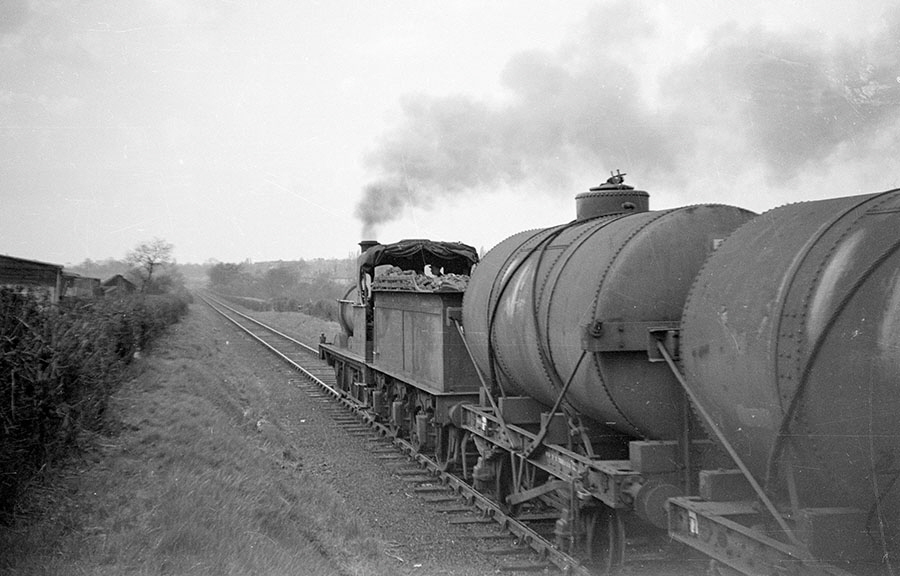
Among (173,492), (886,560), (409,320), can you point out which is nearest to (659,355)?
(886,560)

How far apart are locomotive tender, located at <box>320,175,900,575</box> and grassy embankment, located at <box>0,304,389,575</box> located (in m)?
2.18

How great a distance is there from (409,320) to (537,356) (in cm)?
538

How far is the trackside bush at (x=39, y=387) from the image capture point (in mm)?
5504

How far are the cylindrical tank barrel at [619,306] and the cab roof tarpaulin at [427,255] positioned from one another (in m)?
7.10

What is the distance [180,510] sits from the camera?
648 centimetres

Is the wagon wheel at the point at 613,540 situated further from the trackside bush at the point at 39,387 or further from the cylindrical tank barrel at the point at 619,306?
the trackside bush at the point at 39,387

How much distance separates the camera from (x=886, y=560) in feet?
11.6

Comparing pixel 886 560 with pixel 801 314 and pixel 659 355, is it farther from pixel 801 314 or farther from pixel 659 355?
pixel 659 355

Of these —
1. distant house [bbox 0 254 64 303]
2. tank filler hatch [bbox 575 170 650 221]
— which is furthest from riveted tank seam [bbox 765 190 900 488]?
distant house [bbox 0 254 64 303]

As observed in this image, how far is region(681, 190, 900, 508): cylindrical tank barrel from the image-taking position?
135 inches

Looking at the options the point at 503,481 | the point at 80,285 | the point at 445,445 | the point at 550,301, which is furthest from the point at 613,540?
Result: the point at 80,285

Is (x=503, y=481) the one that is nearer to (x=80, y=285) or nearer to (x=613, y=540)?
(x=613, y=540)

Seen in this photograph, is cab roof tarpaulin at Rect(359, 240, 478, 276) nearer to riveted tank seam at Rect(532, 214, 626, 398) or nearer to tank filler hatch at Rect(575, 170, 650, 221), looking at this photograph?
tank filler hatch at Rect(575, 170, 650, 221)

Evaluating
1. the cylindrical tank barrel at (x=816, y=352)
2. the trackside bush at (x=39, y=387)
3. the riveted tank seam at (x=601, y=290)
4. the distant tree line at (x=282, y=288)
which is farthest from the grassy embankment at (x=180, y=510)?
the distant tree line at (x=282, y=288)
